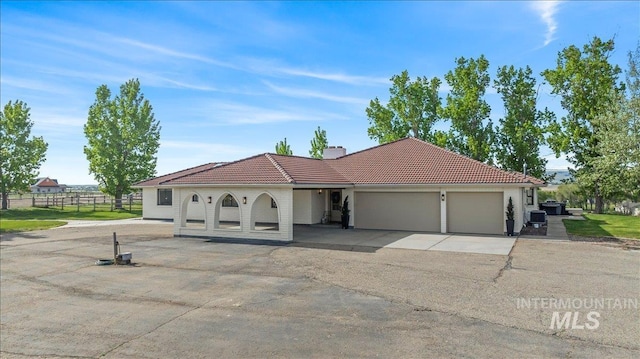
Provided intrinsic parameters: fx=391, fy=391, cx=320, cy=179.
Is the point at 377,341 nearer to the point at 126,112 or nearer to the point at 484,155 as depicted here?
the point at 484,155

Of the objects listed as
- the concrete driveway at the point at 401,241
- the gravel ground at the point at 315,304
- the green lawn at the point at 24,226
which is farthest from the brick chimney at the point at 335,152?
the green lawn at the point at 24,226

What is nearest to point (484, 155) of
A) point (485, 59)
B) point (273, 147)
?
point (485, 59)

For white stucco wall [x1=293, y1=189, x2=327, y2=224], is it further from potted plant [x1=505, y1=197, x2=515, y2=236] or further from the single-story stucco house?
potted plant [x1=505, y1=197, x2=515, y2=236]

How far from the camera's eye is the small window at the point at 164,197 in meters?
30.1

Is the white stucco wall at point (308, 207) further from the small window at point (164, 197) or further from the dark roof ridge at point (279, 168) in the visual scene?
the small window at point (164, 197)

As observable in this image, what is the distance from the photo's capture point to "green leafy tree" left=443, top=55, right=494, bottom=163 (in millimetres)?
40062

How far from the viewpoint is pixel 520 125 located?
1540 inches

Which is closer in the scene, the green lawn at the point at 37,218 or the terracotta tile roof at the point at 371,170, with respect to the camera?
the terracotta tile roof at the point at 371,170

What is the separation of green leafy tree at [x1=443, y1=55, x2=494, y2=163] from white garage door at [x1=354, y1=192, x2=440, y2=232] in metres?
21.2

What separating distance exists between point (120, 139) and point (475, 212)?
35621 mm

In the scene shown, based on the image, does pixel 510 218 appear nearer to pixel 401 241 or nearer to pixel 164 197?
pixel 401 241

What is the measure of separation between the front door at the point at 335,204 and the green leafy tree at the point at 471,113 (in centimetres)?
1998

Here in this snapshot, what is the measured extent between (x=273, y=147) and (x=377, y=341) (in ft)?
165

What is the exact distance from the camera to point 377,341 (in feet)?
21.6
